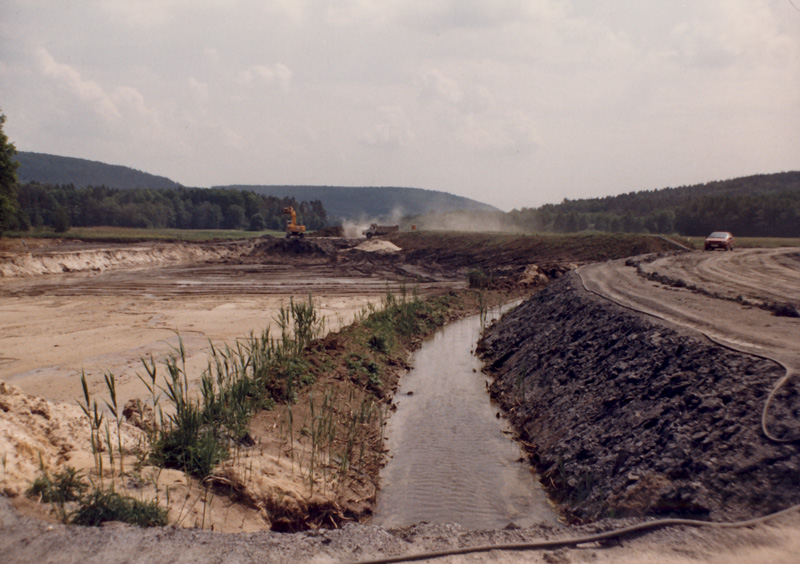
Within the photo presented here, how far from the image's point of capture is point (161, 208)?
399 feet

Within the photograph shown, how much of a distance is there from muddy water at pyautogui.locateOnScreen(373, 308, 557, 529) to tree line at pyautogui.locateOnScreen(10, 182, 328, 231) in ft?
334

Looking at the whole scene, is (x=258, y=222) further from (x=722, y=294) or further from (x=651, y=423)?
(x=651, y=423)

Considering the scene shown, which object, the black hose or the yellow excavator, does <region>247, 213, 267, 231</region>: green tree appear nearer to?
the yellow excavator

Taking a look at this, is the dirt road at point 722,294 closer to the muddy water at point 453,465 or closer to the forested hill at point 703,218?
the muddy water at point 453,465

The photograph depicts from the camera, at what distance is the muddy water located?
680 cm

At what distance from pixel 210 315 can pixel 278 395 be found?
11190 millimetres

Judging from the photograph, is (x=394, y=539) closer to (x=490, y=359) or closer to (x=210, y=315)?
(x=490, y=359)

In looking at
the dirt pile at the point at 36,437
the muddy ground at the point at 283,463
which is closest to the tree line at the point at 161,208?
the muddy ground at the point at 283,463

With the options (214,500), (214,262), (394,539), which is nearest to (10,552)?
(214,500)

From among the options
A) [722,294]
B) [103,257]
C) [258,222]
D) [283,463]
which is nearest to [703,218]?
[722,294]

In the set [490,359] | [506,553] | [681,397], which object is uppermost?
[681,397]

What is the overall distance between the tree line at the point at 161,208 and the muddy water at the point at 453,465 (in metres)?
102

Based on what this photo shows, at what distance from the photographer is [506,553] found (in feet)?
14.9

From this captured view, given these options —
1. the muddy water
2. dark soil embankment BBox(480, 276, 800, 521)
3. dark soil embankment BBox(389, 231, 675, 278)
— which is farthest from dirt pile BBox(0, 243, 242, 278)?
dark soil embankment BBox(480, 276, 800, 521)
